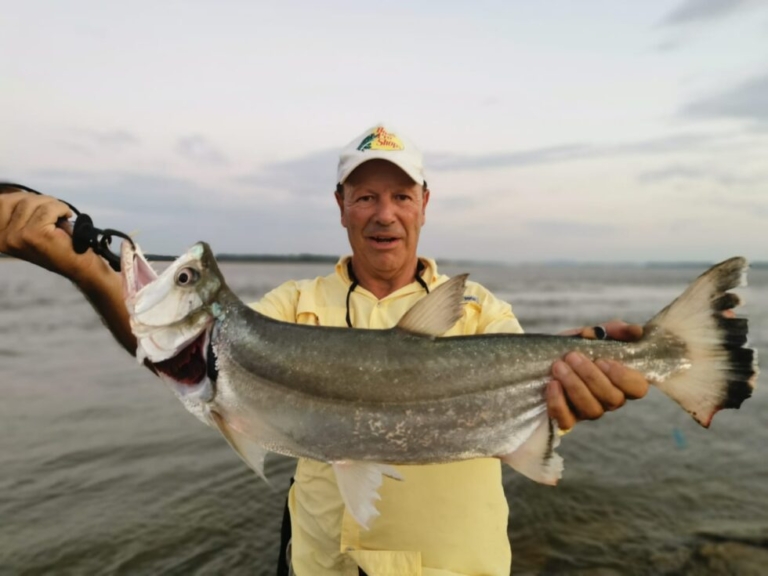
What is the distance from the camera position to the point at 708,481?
953cm

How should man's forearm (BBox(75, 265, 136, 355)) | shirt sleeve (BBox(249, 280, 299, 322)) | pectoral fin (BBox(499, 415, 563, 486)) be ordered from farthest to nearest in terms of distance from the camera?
shirt sleeve (BBox(249, 280, 299, 322)) < man's forearm (BBox(75, 265, 136, 355)) < pectoral fin (BBox(499, 415, 563, 486))

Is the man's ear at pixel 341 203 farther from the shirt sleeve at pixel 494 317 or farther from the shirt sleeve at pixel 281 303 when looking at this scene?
the shirt sleeve at pixel 494 317

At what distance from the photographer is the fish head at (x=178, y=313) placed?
3.29 meters

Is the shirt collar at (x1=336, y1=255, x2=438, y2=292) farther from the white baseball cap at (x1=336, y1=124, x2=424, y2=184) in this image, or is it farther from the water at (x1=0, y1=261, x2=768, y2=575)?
the water at (x1=0, y1=261, x2=768, y2=575)

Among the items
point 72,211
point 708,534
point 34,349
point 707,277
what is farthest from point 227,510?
point 34,349

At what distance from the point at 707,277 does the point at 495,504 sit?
6.80 feet

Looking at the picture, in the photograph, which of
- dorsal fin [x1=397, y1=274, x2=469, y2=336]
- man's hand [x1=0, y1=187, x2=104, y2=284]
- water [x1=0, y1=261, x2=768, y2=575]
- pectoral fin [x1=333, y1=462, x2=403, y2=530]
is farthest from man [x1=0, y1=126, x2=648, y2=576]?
water [x1=0, y1=261, x2=768, y2=575]

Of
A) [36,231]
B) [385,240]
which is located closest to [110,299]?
[36,231]

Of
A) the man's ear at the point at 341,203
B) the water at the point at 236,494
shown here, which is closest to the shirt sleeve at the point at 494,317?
the man's ear at the point at 341,203

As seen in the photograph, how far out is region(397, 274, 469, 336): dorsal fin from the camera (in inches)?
137

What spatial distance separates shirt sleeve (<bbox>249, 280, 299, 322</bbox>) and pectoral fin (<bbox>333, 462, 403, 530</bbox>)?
1513mm

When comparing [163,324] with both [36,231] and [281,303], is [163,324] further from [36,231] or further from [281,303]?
[281,303]

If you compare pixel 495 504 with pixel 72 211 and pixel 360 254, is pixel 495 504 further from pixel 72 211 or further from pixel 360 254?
pixel 72 211

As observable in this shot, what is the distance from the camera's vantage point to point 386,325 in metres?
4.53
